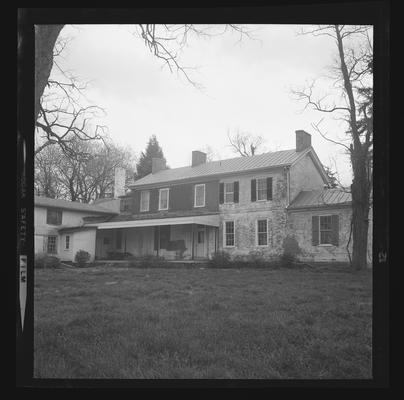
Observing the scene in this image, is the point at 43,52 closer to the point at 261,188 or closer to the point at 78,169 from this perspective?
the point at 78,169

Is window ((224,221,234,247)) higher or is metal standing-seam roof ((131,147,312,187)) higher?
metal standing-seam roof ((131,147,312,187))

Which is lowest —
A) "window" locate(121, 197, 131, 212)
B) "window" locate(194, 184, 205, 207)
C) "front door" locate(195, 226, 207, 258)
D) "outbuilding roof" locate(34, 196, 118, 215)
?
"front door" locate(195, 226, 207, 258)

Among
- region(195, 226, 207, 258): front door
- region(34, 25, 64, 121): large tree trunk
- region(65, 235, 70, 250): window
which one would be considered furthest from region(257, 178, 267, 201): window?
region(34, 25, 64, 121): large tree trunk

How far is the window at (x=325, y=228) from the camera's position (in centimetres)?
823

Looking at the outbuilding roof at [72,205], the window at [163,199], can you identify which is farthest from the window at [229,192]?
the outbuilding roof at [72,205]

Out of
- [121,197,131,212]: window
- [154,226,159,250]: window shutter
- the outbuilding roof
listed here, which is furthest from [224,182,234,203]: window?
the outbuilding roof

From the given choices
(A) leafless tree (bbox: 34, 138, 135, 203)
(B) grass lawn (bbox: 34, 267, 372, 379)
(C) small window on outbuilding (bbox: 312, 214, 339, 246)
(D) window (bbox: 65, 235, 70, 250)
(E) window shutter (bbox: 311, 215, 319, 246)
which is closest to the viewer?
(B) grass lawn (bbox: 34, 267, 372, 379)

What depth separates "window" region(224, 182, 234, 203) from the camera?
1013cm

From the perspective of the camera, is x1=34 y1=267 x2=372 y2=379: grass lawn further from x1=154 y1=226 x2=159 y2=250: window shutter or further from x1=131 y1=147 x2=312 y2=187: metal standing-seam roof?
x1=154 y1=226 x2=159 y2=250: window shutter

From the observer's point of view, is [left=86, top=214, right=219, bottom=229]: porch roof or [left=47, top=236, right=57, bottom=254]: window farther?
[left=86, top=214, right=219, bottom=229]: porch roof

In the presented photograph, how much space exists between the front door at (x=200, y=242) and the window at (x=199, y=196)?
25.1 inches

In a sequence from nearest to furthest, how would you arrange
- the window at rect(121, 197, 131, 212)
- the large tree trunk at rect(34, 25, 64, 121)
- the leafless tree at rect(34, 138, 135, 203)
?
the large tree trunk at rect(34, 25, 64, 121) < the leafless tree at rect(34, 138, 135, 203) < the window at rect(121, 197, 131, 212)

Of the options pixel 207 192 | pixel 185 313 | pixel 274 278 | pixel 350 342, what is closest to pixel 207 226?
pixel 207 192
